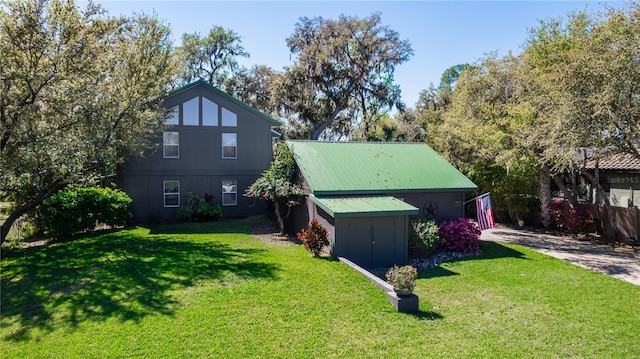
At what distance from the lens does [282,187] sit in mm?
14758

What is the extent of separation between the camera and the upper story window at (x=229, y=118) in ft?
65.4

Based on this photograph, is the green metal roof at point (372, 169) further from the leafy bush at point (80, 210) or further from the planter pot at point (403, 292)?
the leafy bush at point (80, 210)

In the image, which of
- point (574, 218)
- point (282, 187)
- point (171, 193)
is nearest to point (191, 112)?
point (171, 193)

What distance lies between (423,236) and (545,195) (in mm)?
8862

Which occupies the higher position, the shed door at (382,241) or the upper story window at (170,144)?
the upper story window at (170,144)

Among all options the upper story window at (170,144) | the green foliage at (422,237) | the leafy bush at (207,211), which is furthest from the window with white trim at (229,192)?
the green foliage at (422,237)

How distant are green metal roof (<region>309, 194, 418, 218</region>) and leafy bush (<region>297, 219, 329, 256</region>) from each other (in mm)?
687

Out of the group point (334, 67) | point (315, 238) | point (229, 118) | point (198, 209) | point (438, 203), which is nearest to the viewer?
point (315, 238)

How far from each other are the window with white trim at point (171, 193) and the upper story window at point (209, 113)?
11.0ft

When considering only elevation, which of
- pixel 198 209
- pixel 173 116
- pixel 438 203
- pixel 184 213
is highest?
pixel 173 116

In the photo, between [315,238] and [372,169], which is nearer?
[315,238]

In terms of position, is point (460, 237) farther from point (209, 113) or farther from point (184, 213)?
point (209, 113)

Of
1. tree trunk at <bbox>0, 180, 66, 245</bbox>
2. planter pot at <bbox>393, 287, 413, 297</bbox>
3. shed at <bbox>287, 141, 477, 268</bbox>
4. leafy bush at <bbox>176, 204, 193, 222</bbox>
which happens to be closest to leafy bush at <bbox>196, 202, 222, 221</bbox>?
leafy bush at <bbox>176, 204, 193, 222</bbox>

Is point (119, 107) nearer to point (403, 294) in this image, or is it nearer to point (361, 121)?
point (403, 294)
